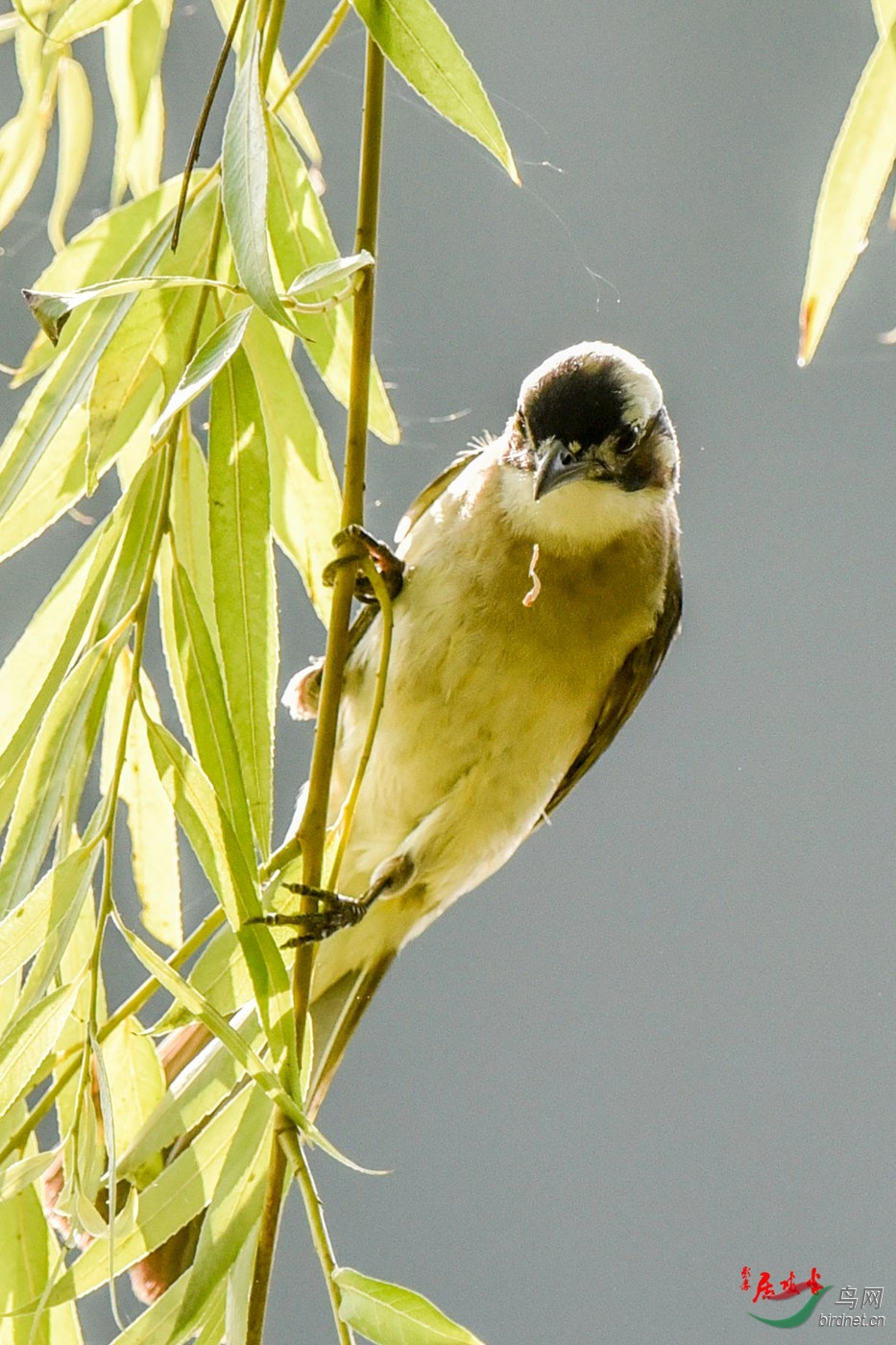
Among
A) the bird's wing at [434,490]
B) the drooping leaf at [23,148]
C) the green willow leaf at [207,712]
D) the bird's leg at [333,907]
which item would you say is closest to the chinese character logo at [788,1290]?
the bird's leg at [333,907]

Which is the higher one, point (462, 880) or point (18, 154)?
point (18, 154)

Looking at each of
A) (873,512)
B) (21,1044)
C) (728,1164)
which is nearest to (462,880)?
(21,1044)

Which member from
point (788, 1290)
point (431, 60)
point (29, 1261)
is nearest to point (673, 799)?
point (788, 1290)

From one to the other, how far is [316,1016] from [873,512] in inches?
44.8

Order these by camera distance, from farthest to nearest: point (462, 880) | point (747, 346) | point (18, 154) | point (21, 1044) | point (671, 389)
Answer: point (747, 346)
point (671, 389)
point (462, 880)
point (18, 154)
point (21, 1044)

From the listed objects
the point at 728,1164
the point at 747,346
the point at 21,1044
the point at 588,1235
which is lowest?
the point at 588,1235

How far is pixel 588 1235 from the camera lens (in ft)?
6.76

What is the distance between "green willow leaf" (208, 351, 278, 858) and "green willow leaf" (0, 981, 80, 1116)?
0.46ft

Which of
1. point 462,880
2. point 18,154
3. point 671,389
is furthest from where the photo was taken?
point 671,389

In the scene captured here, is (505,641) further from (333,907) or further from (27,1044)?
(27,1044)

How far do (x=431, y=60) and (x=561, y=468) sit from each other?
1.71 ft

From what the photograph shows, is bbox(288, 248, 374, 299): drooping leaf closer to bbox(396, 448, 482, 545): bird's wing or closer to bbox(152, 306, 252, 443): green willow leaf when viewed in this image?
bbox(152, 306, 252, 443): green willow leaf

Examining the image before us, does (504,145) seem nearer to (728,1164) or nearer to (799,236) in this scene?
(799,236)

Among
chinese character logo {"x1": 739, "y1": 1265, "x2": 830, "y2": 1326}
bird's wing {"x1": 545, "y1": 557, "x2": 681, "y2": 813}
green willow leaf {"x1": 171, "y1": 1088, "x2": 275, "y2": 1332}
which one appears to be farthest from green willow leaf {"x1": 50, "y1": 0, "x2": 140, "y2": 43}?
chinese character logo {"x1": 739, "y1": 1265, "x2": 830, "y2": 1326}
